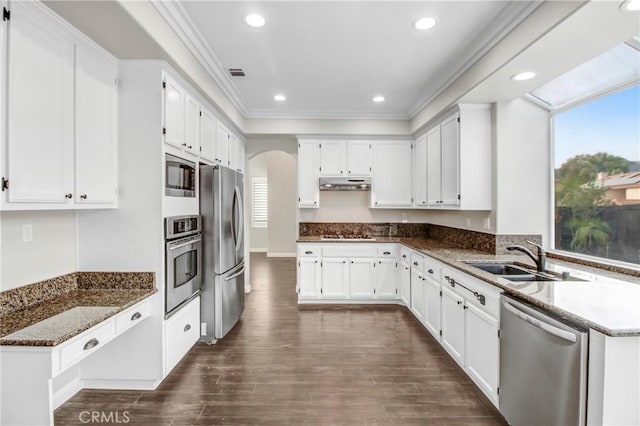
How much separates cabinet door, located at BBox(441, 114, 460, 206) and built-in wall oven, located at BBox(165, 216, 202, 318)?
2.81 meters

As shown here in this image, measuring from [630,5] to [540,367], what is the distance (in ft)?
6.54

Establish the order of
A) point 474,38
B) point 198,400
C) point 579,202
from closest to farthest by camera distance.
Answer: point 198,400
point 474,38
point 579,202

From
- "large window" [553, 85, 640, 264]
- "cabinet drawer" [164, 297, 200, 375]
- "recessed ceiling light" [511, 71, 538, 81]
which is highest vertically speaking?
"recessed ceiling light" [511, 71, 538, 81]

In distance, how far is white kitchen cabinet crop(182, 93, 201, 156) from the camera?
289cm

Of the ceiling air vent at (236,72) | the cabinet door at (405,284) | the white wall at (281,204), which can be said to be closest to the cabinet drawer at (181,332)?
the ceiling air vent at (236,72)

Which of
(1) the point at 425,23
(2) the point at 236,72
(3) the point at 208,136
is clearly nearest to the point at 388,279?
(3) the point at 208,136

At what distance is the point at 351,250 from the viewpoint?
15.0ft

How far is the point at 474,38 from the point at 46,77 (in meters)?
3.08

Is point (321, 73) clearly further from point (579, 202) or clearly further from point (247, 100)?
point (579, 202)

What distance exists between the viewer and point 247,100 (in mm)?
Result: 4238

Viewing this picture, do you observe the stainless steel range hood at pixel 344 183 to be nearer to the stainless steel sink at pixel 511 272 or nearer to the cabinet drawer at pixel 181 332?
the stainless steel sink at pixel 511 272

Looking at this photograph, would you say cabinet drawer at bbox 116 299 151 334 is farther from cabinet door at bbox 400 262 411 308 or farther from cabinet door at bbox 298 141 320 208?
cabinet door at bbox 400 262 411 308

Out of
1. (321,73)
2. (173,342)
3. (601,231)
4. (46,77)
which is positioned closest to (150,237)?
(173,342)

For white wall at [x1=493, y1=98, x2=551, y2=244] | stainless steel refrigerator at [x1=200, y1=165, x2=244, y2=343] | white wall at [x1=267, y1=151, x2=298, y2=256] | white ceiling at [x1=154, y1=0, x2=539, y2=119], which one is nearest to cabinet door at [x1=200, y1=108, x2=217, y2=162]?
stainless steel refrigerator at [x1=200, y1=165, x2=244, y2=343]
